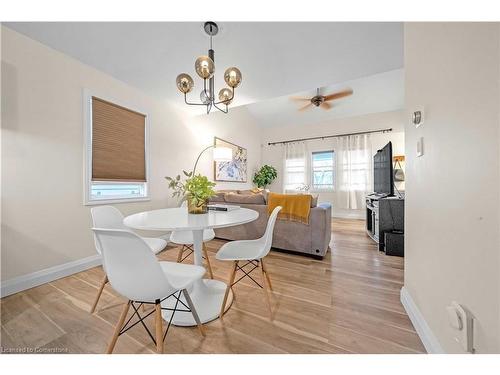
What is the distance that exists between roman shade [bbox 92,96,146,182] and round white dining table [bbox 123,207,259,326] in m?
1.29

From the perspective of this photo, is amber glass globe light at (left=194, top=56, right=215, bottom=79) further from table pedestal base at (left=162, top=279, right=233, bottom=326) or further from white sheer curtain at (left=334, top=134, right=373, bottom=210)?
white sheer curtain at (left=334, top=134, right=373, bottom=210)

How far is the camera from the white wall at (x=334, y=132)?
475cm

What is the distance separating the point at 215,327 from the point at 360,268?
1.67 m

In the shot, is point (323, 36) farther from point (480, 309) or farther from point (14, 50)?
point (14, 50)

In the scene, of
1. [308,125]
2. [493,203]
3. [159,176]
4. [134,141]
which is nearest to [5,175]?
[134,141]

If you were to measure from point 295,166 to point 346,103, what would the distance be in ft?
6.97

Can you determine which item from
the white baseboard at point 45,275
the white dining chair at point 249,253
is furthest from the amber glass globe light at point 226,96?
the white baseboard at point 45,275

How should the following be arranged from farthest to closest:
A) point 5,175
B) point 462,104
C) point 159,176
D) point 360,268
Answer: point 159,176, point 360,268, point 5,175, point 462,104

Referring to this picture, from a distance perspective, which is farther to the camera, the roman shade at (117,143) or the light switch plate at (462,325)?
the roman shade at (117,143)

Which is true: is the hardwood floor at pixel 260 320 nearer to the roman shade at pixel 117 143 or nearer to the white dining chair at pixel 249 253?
the white dining chair at pixel 249 253

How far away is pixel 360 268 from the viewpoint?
2074 mm

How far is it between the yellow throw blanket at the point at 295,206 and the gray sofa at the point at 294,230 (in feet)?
0.23

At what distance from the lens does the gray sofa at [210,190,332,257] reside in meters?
2.34

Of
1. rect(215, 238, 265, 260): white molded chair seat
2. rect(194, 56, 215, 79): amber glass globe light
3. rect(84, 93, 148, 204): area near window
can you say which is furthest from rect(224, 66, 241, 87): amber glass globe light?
rect(84, 93, 148, 204): area near window
